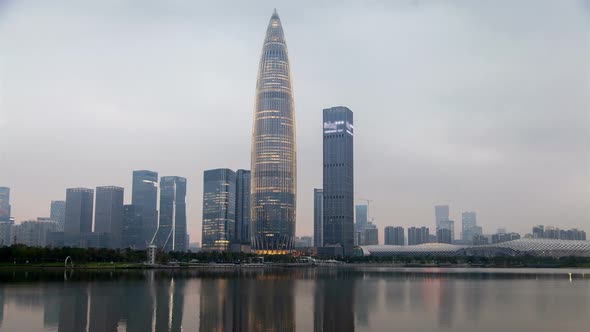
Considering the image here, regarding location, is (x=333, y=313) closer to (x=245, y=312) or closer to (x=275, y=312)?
(x=275, y=312)

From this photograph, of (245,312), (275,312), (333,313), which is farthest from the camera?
(333,313)

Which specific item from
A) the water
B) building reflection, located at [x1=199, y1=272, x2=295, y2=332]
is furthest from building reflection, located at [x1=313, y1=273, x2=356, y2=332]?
building reflection, located at [x1=199, y1=272, x2=295, y2=332]

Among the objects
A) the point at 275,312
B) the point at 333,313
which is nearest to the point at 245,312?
the point at 275,312

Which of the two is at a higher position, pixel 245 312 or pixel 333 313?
pixel 245 312

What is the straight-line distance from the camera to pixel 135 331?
39000 millimetres

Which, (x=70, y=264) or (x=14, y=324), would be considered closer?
(x=14, y=324)

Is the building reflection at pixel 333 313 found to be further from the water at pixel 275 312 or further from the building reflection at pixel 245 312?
the building reflection at pixel 245 312

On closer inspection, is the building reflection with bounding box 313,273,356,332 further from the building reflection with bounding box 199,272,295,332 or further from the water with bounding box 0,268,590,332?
the building reflection with bounding box 199,272,295,332

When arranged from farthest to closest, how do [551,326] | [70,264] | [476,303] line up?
[70,264] < [476,303] < [551,326]

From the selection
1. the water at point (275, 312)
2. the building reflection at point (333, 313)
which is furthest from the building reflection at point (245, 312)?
the building reflection at point (333, 313)

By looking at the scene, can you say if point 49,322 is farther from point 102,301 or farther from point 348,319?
point 348,319

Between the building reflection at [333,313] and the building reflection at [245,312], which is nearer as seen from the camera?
the building reflection at [245,312]

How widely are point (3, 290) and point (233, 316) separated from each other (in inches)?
1632

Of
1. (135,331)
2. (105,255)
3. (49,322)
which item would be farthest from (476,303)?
(105,255)
